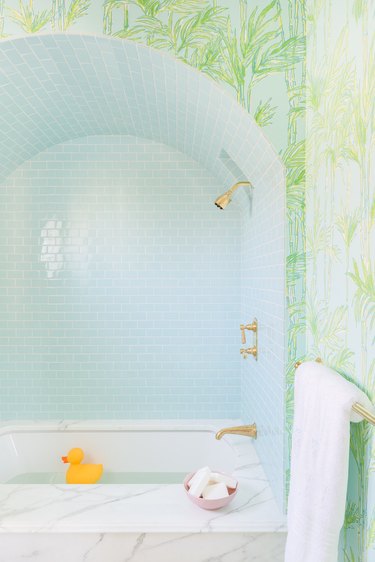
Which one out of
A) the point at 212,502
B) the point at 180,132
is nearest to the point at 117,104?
the point at 180,132

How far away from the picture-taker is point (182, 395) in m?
2.85

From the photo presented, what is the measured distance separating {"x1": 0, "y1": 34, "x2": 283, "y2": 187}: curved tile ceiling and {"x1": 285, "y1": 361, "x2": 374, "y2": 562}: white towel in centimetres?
82

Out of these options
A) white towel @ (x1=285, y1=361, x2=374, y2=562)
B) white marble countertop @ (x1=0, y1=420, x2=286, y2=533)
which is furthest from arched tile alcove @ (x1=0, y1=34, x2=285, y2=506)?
white towel @ (x1=285, y1=361, x2=374, y2=562)

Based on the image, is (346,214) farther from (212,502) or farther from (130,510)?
(130,510)

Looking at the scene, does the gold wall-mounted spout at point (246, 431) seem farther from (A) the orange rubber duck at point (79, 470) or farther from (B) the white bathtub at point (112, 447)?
(A) the orange rubber duck at point (79, 470)

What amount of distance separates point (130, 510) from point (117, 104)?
5.79ft

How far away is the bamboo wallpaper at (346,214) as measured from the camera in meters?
1.11

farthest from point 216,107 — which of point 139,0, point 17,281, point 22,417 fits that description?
point 22,417

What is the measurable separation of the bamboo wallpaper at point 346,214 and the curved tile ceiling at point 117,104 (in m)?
0.28

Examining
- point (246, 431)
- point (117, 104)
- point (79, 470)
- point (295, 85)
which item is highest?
point (117, 104)

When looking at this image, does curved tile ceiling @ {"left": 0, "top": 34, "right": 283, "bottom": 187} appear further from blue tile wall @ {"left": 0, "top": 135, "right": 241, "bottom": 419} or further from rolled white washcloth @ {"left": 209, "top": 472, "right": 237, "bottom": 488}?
rolled white washcloth @ {"left": 209, "top": 472, "right": 237, "bottom": 488}

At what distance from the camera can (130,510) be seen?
1.75 meters

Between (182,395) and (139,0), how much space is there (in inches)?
80.0

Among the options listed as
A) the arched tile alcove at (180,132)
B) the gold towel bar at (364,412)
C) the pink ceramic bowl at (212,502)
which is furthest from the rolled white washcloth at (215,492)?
the gold towel bar at (364,412)
